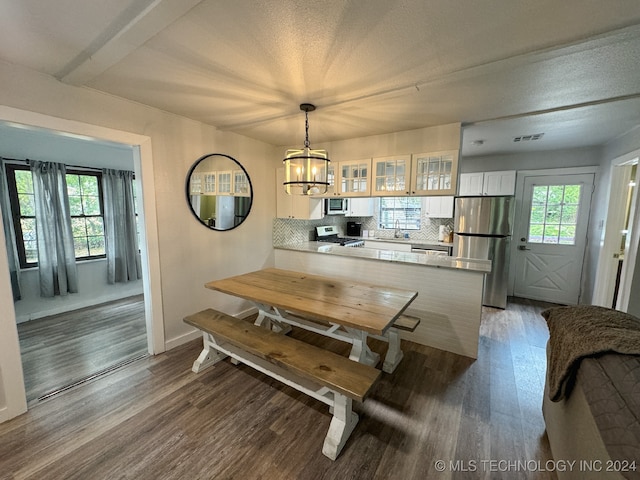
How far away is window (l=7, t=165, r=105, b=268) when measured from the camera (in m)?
3.28

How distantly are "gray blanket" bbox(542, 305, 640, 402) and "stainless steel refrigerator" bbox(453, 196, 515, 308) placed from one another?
2493 millimetres

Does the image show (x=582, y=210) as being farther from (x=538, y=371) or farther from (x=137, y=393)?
(x=137, y=393)

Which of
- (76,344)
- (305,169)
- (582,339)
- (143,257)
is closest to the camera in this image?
(582,339)

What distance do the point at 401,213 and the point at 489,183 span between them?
1527 mm

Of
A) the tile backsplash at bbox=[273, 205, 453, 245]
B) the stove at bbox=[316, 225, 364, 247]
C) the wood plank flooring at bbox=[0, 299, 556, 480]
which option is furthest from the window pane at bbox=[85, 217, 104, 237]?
the stove at bbox=[316, 225, 364, 247]

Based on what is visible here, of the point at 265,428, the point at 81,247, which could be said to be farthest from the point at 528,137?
the point at 81,247

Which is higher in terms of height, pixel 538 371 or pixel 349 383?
pixel 349 383

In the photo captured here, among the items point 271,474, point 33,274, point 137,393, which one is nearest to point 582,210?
point 271,474

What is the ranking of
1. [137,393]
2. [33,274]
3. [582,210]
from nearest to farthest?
1. [137,393]
2. [33,274]
3. [582,210]

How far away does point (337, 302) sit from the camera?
6.69 ft

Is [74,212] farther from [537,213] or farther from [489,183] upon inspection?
[537,213]

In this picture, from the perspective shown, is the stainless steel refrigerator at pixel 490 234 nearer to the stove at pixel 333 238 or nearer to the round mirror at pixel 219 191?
the stove at pixel 333 238

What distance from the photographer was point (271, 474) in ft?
4.77

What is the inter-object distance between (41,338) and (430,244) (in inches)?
209
